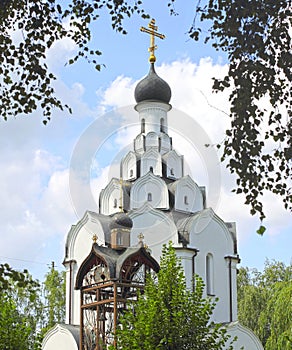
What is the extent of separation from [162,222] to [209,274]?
6.68ft

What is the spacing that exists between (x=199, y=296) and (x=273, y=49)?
6.47m

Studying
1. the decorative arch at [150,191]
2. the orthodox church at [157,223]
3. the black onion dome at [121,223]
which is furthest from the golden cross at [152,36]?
the black onion dome at [121,223]

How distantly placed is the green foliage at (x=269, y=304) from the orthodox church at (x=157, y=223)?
870mm

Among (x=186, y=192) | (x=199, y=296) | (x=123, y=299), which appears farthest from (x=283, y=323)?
(x=199, y=296)

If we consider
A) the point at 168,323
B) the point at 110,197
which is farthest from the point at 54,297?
the point at 168,323

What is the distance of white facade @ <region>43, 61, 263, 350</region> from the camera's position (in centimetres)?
1920

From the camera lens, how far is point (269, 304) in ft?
66.1

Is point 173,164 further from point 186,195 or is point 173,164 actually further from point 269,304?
point 269,304

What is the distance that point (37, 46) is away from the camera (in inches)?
218

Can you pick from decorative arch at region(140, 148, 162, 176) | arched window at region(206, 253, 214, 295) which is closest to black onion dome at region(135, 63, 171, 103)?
decorative arch at region(140, 148, 162, 176)

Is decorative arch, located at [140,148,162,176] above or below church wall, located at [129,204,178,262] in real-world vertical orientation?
above

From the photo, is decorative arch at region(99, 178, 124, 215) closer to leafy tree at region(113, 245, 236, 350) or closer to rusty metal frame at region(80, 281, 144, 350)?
rusty metal frame at region(80, 281, 144, 350)

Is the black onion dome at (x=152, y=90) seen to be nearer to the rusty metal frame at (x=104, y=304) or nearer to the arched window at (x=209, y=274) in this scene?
the arched window at (x=209, y=274)

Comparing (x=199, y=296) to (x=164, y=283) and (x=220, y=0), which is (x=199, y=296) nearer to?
(x=164, y=283)
